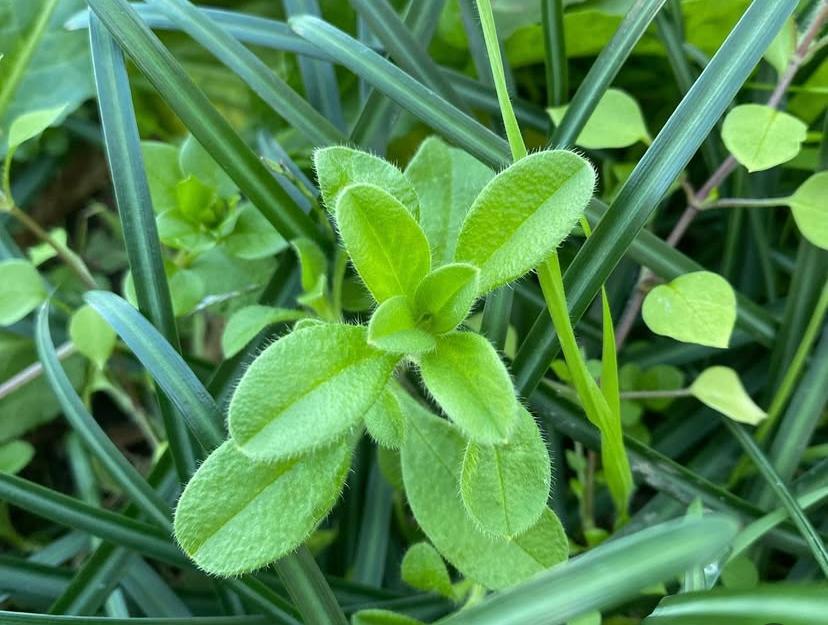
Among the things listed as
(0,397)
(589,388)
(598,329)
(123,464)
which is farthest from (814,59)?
(0,397)

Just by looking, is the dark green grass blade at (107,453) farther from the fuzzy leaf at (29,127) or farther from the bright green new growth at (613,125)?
the bright green new growth at (613,125)

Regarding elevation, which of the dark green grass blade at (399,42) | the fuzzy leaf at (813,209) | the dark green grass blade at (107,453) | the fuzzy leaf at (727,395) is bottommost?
the dark green grass blade at (107,453)

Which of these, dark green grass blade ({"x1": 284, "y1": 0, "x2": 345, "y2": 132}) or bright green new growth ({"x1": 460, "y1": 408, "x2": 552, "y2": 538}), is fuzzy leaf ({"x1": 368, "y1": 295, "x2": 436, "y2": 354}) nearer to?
bright green new growth ({"x1": 460, "y1": 408, "x2": 552, "y2": 538})

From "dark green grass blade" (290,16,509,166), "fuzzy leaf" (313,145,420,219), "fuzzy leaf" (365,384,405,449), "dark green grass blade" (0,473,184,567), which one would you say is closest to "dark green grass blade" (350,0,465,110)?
"dark green grass blade" (290,16,509,166)

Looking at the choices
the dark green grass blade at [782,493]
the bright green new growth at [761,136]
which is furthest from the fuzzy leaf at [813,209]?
the dark green grass blade at [782,493]

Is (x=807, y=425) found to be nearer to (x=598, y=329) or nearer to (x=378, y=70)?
(x=598, y=329)

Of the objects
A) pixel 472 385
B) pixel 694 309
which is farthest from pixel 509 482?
pixel 694 309
